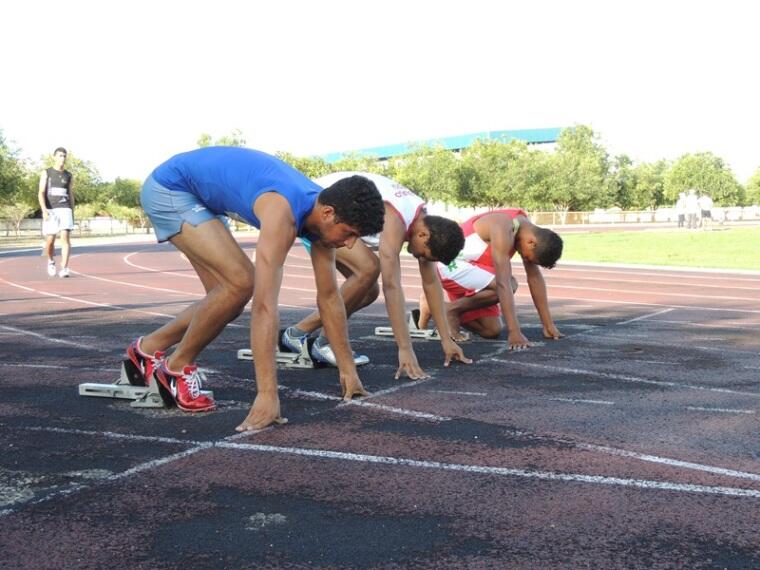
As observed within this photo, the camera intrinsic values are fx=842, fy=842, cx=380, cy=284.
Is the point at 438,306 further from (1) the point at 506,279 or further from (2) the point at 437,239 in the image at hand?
(1) the point at 506,279

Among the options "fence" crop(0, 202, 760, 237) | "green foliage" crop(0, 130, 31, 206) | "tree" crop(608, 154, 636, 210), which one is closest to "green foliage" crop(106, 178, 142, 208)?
"fence" crop(0, 202, 760, 237)

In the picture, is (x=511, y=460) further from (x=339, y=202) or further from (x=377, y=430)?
(x=339, y=202)

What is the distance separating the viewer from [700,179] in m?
96.5

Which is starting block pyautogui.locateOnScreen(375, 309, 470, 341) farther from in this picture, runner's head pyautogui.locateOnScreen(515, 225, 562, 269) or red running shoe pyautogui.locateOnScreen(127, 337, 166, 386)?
red running shoe pyautogui.locateOnScreen(127, 337, 166, 386)

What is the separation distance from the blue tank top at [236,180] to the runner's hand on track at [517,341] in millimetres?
2981

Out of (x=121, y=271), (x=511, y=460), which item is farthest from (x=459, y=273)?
(x=121, y=271)

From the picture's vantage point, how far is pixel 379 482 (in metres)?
3.48

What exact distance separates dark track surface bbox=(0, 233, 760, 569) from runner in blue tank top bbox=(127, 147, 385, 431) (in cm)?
27

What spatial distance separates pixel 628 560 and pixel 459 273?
5263mm

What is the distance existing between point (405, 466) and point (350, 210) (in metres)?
1.23

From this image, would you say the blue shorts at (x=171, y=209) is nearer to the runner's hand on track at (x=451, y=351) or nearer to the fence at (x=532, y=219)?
the runner's hand on track at (x=451, y=351)

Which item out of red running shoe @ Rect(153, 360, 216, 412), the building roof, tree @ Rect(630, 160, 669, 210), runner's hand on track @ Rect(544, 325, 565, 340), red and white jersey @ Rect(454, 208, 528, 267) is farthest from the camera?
the building roof

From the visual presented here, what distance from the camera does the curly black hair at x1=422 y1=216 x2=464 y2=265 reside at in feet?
18.6

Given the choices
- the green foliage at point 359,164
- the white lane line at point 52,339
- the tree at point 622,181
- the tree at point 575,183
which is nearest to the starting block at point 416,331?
the white lane line at point 52,339
